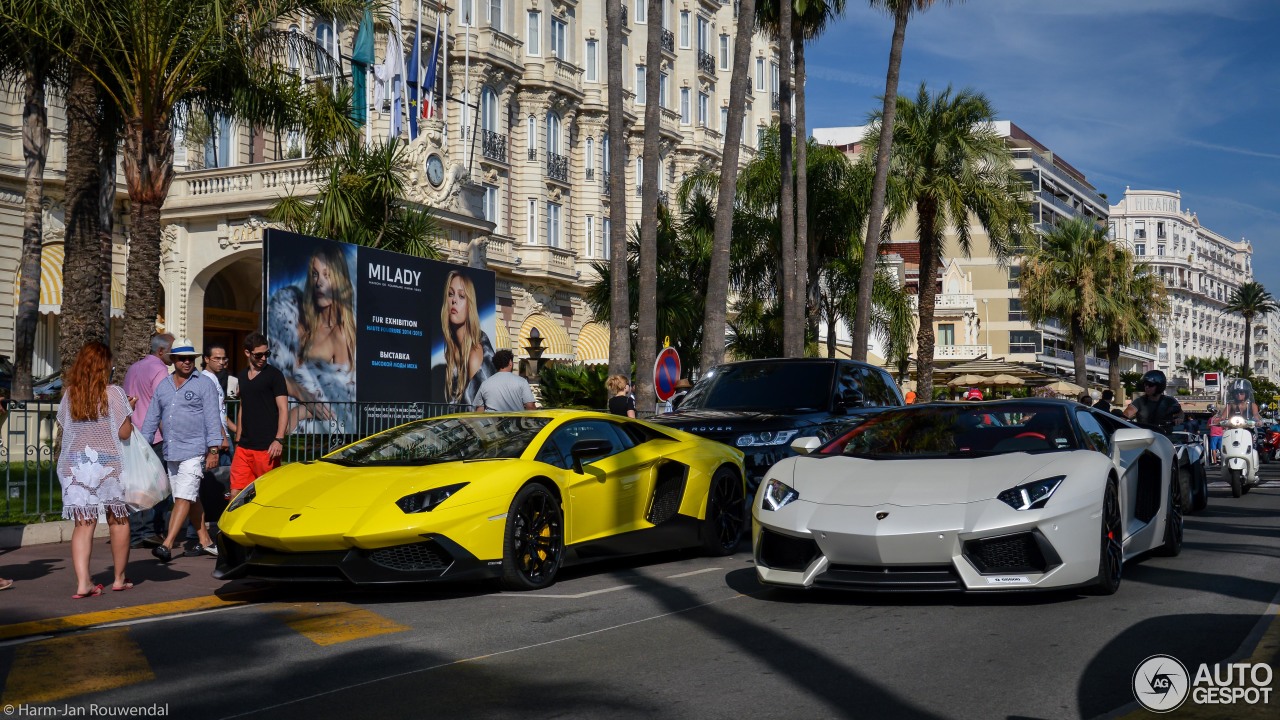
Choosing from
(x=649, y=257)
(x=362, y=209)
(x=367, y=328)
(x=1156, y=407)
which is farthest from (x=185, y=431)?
(x=362, y=209)

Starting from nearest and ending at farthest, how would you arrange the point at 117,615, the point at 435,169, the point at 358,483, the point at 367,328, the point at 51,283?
the point at 117,615 → the point at 358,483 → the point at 367,328 → the point at 51,283 → the point at 435,169

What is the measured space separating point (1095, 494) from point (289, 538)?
4.93 metres

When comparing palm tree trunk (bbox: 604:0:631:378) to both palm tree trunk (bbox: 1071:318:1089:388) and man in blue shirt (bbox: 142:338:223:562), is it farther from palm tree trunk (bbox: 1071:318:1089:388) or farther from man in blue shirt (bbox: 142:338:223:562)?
palm tree trunk (bbox: 1071:318:1089:388)

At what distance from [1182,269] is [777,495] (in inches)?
6204

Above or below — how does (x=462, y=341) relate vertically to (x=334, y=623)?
above

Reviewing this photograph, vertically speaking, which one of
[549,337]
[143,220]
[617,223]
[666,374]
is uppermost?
[617,223]

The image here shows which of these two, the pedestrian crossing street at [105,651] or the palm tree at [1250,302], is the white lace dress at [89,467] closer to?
the pedestrian crossing street at [105,651]

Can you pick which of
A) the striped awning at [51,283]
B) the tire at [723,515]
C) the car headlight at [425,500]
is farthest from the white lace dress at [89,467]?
the striped awning at [51,283]

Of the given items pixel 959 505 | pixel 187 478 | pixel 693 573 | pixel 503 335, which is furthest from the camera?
pixel 503 335

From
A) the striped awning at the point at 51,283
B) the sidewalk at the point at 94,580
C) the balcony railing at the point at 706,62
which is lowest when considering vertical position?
the sidewalk at the point at 94,580

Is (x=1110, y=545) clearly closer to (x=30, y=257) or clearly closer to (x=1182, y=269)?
(x=30, y=257)

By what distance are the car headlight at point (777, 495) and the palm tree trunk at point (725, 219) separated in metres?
15.1

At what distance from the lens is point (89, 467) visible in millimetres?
8477

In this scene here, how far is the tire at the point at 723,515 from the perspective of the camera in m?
10.6
